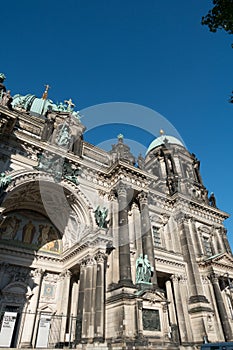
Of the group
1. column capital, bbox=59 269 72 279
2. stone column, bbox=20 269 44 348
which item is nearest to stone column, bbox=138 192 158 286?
column capital, bbox=59 269 72 279

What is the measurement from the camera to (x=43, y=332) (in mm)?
17141

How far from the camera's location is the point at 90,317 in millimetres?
14438

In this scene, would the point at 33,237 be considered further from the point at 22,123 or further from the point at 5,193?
the point at 22,123

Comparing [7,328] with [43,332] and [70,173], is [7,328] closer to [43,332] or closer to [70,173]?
[43,332]

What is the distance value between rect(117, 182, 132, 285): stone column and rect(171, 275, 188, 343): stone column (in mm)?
6230

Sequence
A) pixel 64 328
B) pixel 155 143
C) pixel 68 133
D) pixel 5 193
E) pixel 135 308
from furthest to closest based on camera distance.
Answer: pixel 155 143 < pixel 68 133 < pixel 64 328 < pixel 5 193 < pixel 135 308

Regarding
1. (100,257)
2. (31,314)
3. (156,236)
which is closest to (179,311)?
(156,236)

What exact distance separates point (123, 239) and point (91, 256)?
247cm

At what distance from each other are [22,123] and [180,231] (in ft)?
56.7

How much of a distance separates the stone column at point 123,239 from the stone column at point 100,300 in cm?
119

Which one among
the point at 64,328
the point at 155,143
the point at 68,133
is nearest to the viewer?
the point at 64,328

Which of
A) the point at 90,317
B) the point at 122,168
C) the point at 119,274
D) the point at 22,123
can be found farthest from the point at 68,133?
the point at 90,317

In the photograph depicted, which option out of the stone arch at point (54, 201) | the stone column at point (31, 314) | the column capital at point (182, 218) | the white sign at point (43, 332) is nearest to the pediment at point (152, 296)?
the stone arch at point (54, 201)

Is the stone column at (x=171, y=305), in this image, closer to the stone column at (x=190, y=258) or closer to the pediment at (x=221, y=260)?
the stone column at (x=190, y=258)
